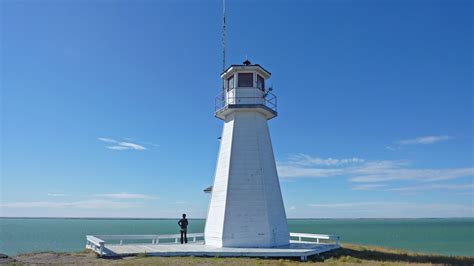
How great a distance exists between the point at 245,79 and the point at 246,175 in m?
4.27

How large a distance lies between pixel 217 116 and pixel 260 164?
3.42 meters

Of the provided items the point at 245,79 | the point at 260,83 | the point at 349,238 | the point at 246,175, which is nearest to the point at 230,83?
the point at 245,79

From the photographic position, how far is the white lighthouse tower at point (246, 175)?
15.3 meters

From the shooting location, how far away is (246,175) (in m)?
15.8

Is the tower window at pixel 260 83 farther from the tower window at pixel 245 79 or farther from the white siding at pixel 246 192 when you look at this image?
the white siding at pixel 246 192

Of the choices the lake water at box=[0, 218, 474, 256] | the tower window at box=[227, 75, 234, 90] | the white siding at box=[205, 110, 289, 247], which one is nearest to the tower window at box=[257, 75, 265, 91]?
the tower window at box=[227, 75, 234, 90]

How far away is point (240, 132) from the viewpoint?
53.8 feet

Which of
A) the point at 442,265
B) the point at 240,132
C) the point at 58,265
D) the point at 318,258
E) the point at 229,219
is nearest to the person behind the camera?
the point at 58,265

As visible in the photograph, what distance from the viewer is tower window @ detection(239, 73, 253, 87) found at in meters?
16.7

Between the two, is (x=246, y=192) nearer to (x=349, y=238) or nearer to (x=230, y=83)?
(x=230, y=83)

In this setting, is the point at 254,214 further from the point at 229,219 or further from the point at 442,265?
the point at 442,265

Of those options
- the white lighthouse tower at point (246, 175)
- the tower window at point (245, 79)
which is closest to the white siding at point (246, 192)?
the white lighthouse tower at point (246, 175)

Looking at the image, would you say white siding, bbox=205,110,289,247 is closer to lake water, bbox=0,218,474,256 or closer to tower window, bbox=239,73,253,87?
tower window, bbox=239,73,253,87

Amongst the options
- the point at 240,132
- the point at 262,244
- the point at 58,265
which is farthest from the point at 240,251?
the point at 58,265
